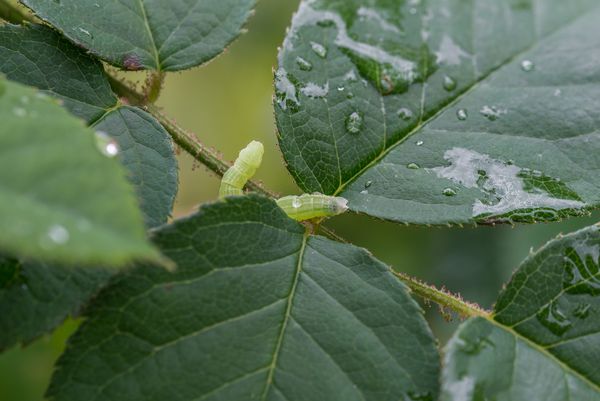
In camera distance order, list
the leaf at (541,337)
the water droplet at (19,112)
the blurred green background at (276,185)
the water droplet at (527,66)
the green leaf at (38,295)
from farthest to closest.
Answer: the blurred green background at (276,185) → the water droplet at (527,66) → the leaf at (541,337) → the green leaf at (38,295) → the water droplet at (19,112)

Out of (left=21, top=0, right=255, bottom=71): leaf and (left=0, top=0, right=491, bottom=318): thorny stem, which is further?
(left=0, top=0, right=491, bottom=318): thorny stem

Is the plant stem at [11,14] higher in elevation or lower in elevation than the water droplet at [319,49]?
higher

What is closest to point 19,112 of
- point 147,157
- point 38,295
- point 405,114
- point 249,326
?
point 38,295

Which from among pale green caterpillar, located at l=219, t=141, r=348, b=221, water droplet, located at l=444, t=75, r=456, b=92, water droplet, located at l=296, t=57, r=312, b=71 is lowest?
pale green caterpillar, located at l=219, t=141, r=348, b=221

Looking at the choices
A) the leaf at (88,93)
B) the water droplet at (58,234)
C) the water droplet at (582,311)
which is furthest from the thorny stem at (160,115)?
the water droplet at (58,234)

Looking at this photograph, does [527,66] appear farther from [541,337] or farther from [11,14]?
[11,14]

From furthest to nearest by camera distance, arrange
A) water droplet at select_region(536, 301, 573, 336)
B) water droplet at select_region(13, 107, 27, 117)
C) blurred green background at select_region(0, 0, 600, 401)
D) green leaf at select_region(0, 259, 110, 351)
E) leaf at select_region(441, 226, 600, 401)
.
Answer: blurred green background at select_region(0, 0, 600, 401) < water droplet at select_region(536, 301, 573, 336) < leaf at select_region(441, 226, 600, 401) < green leaf at select_region(0, 259, 110, 351) < water droplet at select_region(13, 107, 27, 117)

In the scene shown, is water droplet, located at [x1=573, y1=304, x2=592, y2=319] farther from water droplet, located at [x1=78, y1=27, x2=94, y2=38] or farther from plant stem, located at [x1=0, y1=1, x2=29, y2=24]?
plant stem, located at [x1=0, y1=1, x2=29, y2=24]

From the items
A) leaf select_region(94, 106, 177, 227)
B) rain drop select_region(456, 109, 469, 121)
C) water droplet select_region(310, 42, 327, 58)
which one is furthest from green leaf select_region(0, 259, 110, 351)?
rain drop select_region(456, 109, 469, 121)

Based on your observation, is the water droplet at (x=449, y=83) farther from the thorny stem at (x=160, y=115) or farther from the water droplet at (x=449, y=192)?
the thorny stem at (x=160, y=115)
